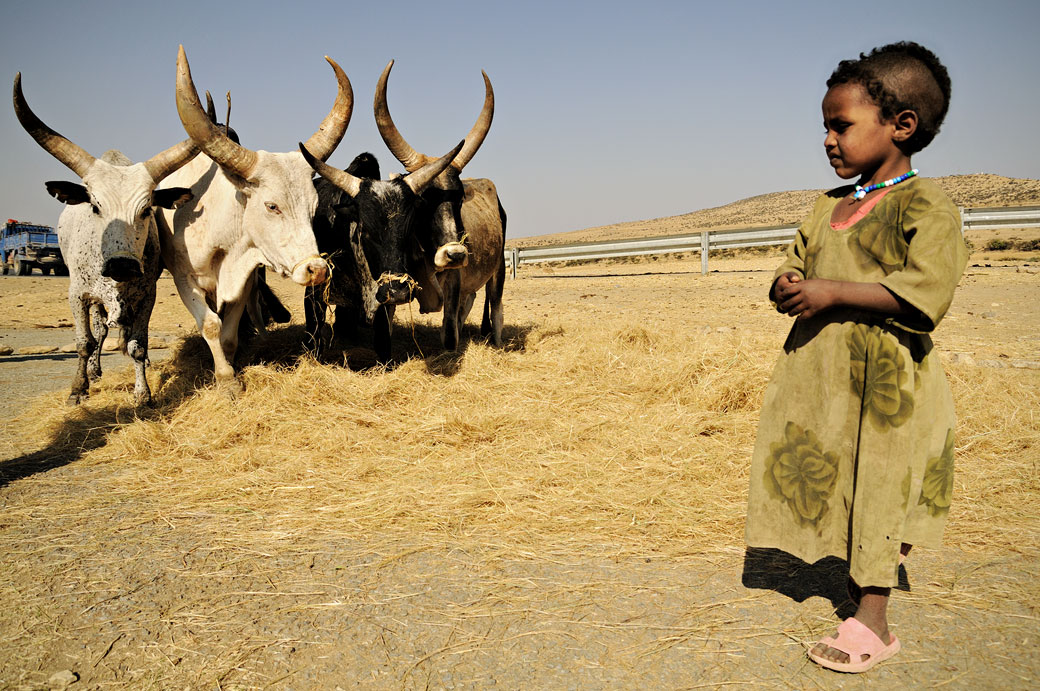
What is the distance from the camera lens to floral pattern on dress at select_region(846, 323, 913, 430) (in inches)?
84.1

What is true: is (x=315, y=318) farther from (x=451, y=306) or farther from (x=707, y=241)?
(x=707, y=241)

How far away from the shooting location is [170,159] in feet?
18.1

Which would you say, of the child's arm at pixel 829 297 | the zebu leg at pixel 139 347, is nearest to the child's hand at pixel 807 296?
the child's arm at pixel 829 297

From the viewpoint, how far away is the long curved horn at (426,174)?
6.12 meters

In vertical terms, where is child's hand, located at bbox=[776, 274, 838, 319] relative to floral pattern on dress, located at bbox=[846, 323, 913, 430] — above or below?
above

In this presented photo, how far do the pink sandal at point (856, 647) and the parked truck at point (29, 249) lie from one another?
3319 cm

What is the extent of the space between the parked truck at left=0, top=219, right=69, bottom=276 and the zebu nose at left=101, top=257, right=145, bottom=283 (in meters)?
28.5

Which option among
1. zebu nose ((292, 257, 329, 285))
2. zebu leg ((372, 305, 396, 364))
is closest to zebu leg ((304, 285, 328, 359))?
zebu leg ((372, 305, 396, 364))

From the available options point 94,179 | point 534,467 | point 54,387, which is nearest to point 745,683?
point 534,467

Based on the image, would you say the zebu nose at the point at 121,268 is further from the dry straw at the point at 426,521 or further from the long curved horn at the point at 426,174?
the long curved horn at the point at 426,174

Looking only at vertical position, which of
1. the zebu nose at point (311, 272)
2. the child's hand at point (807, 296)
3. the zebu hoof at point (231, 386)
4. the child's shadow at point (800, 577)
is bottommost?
the child's shadow at point (800, 577)

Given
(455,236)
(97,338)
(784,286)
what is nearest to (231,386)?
(97,338)

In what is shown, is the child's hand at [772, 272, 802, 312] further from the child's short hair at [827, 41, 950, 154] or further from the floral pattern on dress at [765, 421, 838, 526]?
the child's short hair at [827, 41, 950, 154]

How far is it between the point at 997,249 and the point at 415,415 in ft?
66.6
